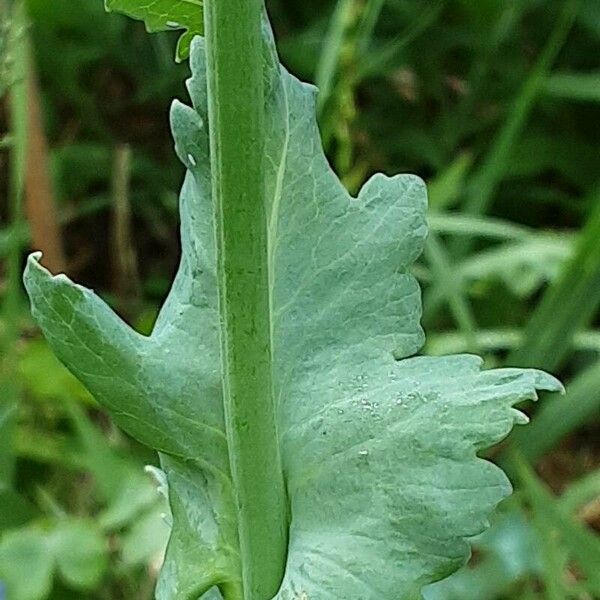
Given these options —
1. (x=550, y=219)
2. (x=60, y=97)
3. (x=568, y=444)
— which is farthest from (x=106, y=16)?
(x=568, y=444)

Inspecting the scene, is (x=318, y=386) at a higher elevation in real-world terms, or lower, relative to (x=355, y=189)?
higher

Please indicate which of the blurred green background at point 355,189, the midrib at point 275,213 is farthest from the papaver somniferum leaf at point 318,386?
the blurred green background at point 355,189

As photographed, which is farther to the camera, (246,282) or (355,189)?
(355,189)

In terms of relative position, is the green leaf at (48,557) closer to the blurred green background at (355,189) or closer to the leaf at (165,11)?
the blurred green background at (355,189)

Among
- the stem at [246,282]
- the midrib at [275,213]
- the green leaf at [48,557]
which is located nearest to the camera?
the stem at [246,282]

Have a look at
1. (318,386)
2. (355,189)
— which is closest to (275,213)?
(318,386)

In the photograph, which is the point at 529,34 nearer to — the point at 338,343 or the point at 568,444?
the point at 568,444

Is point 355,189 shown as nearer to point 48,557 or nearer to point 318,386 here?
point 48,557
